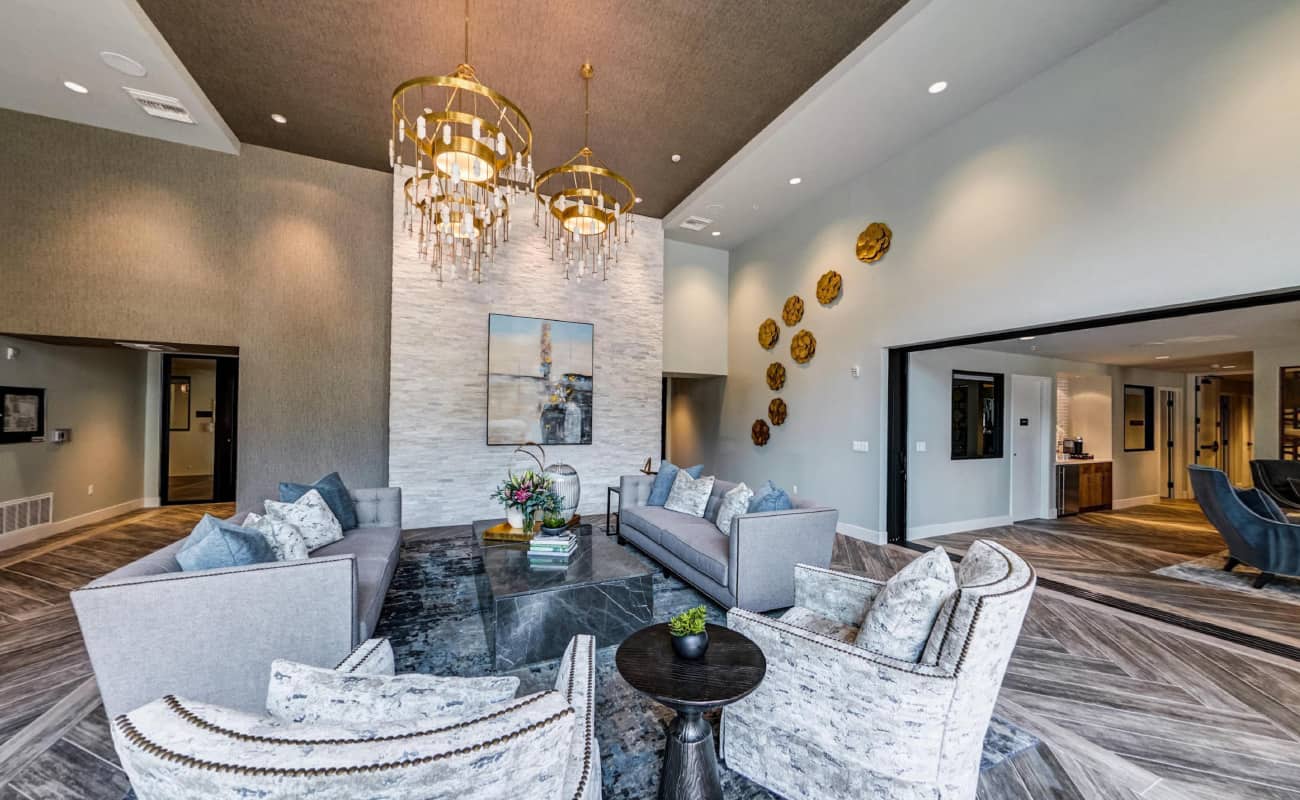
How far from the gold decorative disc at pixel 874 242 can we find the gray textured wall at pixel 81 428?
8.62m

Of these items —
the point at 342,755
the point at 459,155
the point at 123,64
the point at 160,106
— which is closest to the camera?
the point at 342,755

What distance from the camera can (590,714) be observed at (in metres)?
1.26

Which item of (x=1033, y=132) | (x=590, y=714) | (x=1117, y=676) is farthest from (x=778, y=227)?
(x=590, y=714)

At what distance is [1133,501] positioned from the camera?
7629 millimetres

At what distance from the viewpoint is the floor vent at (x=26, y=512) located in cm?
459

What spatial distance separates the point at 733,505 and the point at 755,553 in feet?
1.99

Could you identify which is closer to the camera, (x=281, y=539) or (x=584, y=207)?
(x=281, y=539)

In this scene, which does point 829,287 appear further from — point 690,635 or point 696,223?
point 690,635

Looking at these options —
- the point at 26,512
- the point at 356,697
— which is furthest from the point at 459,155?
the point at 26,512

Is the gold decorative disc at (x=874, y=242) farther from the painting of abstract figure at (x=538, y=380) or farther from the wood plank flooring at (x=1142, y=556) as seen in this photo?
the painting of abstract figure at (x=538, y=380)

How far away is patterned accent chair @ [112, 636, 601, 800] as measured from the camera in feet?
2.16

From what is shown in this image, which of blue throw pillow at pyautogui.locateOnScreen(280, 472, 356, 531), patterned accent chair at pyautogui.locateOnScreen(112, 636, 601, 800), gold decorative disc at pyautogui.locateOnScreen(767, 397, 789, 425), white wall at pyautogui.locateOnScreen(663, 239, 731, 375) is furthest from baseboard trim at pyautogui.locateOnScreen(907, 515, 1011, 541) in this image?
patterned accent chair at pyautogui.locateOnScreen(112, 636, 601, 800)

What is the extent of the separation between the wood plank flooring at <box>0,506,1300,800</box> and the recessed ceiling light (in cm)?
404

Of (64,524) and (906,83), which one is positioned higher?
(906,83)
